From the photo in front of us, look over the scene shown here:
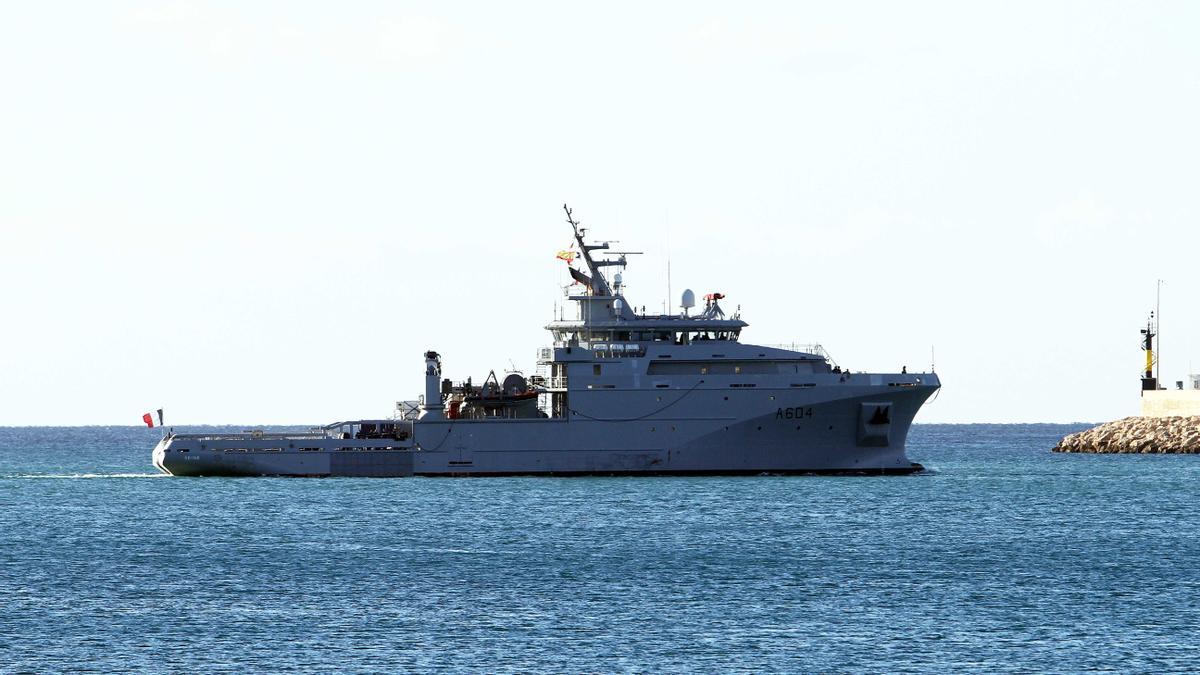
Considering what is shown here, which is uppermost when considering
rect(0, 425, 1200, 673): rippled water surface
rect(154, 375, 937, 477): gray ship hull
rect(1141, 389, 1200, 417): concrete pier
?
rect(1141, 389, 1200, 417): concrete pier

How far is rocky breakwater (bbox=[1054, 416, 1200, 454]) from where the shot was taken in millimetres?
88500

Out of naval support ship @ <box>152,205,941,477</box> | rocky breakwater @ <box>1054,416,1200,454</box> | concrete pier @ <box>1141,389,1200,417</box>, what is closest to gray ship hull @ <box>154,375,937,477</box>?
naval support ship @ <box>152,205,941,477</box>

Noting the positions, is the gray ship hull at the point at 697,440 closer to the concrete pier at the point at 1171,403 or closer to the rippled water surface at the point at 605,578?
the rippled water surface at the point at 605,578

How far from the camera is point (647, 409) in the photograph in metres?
54.9

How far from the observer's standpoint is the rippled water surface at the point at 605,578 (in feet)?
87.7

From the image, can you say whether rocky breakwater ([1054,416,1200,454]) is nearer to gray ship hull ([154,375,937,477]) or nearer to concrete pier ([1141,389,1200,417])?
concrete pier ([1141,389,1200,417])

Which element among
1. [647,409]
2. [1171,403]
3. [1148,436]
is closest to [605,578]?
[647,409]

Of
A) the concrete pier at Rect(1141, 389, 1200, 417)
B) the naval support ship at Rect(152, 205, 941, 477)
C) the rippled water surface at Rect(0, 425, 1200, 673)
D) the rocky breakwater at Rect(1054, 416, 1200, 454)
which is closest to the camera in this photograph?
the rippled water surface at Rect(0, 425, 1200, 673)

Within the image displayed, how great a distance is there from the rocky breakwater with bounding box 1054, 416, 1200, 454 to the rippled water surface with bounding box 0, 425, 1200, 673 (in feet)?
103

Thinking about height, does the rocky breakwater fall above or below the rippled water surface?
above

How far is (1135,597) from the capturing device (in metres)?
32.1

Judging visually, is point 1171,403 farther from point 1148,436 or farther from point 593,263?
point 593,263

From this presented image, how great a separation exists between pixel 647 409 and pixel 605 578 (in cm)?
2028

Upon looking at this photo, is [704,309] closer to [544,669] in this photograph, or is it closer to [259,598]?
[259,598]
